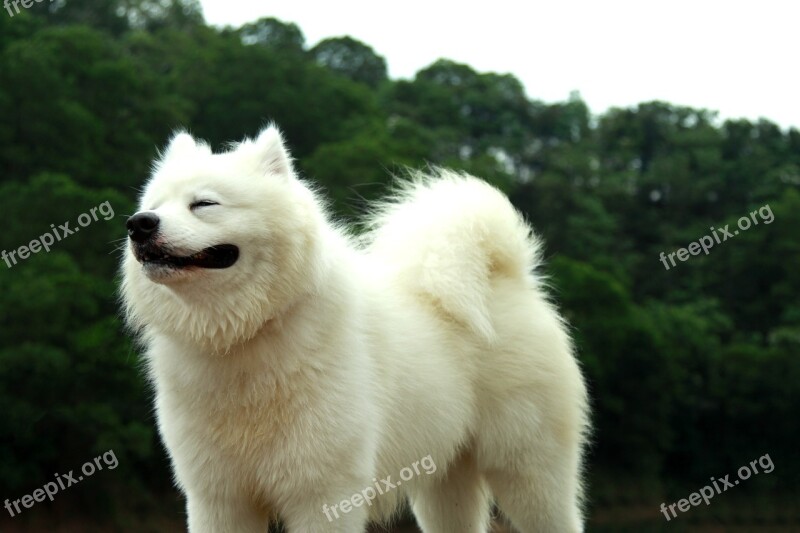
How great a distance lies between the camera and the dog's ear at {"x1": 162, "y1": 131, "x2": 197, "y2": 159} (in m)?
5.89

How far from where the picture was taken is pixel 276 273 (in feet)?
17.9

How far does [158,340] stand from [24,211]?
79.5ft

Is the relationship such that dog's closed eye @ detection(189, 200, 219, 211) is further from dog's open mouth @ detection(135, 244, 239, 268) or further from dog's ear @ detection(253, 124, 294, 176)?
dog's ear @ detection(253, 124, 294, 176)

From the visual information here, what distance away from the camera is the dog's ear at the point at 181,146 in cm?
589

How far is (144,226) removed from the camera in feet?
17.0

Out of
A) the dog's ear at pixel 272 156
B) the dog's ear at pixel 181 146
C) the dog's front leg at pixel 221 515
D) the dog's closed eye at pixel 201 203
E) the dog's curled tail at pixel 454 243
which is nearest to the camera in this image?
the dog's closed eye at pixel 201 203

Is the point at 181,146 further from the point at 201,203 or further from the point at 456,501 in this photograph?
the point at 456,501

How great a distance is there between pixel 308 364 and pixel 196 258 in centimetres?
80

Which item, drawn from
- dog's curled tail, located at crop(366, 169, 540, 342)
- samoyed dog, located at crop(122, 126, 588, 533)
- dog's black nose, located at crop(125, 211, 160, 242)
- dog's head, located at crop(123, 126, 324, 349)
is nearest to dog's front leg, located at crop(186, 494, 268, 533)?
samoyed dog, located at crop(122, 126, 588, 533)

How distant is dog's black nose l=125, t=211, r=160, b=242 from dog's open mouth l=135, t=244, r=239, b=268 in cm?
6

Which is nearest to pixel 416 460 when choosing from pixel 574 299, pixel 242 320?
pixel 242 320

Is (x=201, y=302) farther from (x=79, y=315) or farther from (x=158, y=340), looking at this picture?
(x=79, y=315)

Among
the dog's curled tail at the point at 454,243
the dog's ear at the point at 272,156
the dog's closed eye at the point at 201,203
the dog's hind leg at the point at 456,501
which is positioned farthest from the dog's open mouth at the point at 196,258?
the dog's hind leg at the point at 456,501

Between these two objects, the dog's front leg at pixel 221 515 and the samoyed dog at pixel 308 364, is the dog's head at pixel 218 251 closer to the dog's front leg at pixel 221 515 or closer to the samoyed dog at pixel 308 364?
the samoyed dog at pixel 308 364
